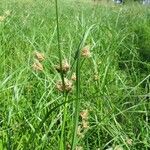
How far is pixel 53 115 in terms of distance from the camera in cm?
208

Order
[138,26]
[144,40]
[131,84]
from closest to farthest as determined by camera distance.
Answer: [131,84] → [144,40] → [138,26]

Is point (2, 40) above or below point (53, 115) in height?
above

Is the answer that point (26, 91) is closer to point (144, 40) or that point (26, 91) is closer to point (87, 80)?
point (87, 80)

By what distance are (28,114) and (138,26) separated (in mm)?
2789

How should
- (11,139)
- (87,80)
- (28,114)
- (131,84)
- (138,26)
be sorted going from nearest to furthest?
1. (11,139)
2. (28,114)
3. (87,80)
4. (131,84)
5. (138,26)

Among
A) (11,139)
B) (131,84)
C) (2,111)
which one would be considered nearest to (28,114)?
(2,111)

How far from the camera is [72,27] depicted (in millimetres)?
4152

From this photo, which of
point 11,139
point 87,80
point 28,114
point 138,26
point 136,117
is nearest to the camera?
point 11,139

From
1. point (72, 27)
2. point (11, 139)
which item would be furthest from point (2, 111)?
point (72, 27)

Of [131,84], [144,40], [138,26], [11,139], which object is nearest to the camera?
[11,139]

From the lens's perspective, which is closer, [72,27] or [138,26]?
[72,27]

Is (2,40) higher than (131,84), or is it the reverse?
(2,40)

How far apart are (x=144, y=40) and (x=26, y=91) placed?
1.96 metres

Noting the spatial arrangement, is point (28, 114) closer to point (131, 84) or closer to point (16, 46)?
point (131, 84)
